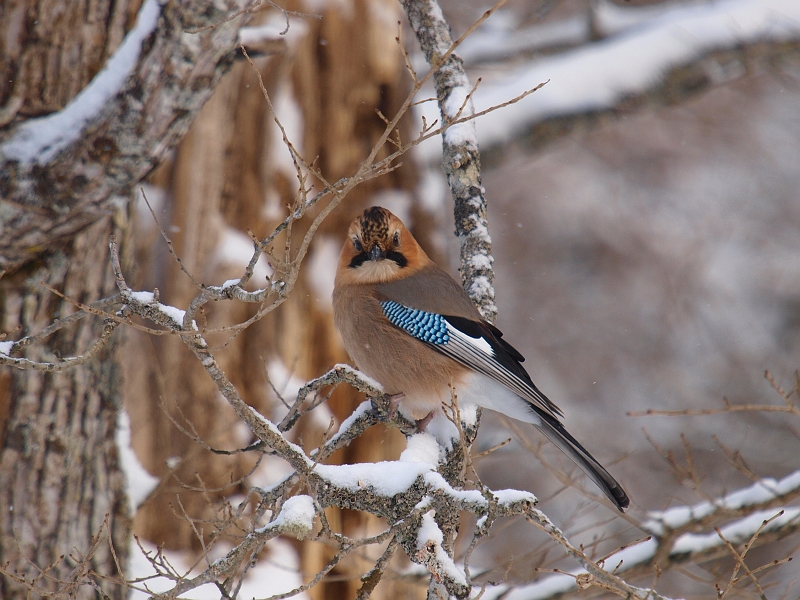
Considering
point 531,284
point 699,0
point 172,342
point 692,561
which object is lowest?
point 692,561

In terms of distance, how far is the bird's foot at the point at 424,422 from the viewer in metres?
3.17

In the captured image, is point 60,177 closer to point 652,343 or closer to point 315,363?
point 315,363

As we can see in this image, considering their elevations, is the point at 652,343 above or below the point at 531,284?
below

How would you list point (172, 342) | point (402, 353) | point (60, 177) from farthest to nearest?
point (172, 342), point (402, 353), point (60, 177)

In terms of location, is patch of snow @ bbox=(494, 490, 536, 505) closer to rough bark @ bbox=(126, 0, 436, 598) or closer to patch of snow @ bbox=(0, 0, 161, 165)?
patch of snow @ bbox=(0, 0, 161, 165)

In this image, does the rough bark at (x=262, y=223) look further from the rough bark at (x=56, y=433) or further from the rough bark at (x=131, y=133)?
the rough bark at (x=131, y=133)

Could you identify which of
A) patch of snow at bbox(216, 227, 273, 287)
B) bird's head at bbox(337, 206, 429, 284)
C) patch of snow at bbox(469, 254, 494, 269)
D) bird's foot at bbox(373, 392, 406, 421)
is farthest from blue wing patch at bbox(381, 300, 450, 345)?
patch of snow at bbox(216, 227, 273, 287)

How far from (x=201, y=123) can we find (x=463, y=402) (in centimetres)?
247

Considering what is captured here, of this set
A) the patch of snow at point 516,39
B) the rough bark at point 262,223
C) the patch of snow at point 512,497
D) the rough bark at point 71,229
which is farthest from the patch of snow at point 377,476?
the patch of snow at point 516,39

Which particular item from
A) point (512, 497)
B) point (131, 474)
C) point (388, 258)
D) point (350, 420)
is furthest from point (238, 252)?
point (512, 497)

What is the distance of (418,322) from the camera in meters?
3.77

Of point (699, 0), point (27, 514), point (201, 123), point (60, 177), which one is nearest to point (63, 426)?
point (27, 514)

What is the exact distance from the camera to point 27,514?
340cm

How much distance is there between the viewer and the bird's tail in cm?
298
